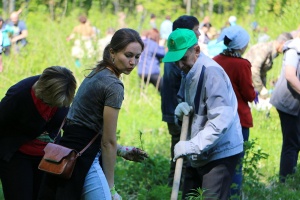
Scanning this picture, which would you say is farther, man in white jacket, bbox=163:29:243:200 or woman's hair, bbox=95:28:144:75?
man in white jacket, bbox=163:29:243:200

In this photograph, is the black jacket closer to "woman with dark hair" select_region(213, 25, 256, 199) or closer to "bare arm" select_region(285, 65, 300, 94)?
"woman with dark hair" select_region(213, 25, 256, 199)

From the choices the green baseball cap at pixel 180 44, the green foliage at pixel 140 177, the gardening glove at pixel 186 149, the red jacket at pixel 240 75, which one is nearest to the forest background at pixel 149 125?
the green foliage at pixel 140 177

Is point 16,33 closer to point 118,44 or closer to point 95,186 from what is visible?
point 118,44

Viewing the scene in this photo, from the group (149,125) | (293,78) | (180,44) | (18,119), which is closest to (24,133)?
(18,119)

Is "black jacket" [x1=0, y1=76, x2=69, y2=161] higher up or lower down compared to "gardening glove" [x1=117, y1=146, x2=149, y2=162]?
higher up

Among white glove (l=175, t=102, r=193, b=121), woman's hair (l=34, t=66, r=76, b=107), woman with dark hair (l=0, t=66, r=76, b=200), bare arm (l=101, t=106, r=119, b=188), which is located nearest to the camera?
bare arm (l=101, t=106, r=119, b=188)

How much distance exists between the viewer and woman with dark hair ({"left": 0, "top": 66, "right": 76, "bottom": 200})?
15.6 ft

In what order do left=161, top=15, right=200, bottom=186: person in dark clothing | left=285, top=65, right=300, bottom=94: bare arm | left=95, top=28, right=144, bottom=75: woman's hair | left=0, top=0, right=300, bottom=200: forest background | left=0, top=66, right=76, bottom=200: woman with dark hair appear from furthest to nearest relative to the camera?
left=285, top=65, right=300, bottom=94: bare arm < left=161, top=15, right=200, bottom=186: person in dark clothing < left=0, top=0, right=300, bottom=200: forest background < left=0, top=66, right=76, bottom=200: woman with dark hair < left=95, top=28, right=144, bottom=75: woman's hair

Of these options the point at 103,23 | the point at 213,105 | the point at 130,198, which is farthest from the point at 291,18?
the point at 213,105

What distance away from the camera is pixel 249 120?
6.83 m

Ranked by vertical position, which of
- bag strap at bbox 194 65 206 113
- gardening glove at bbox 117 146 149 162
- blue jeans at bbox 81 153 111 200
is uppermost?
bag strap at bbox 194 65 206 113

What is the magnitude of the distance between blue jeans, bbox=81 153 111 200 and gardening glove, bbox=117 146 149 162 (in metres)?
0.41

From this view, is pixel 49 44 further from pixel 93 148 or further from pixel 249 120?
pixel 93 148

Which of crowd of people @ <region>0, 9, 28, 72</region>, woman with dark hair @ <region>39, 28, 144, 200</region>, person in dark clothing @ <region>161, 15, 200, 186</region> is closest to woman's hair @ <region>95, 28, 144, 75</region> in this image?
woman with dark hair @ <region>39, 28, 144, 200</region>
